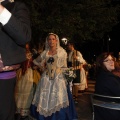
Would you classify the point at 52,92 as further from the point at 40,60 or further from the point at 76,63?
the point at 76,63

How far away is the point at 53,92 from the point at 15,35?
4474 mm

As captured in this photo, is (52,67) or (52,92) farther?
(52,67)

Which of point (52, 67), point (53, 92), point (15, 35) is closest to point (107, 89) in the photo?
point (15, 35)

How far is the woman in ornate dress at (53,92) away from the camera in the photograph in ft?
19.0

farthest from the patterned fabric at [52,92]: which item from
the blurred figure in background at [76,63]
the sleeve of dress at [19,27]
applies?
the sleeve of dress at [19,27]

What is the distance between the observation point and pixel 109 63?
3.89 m

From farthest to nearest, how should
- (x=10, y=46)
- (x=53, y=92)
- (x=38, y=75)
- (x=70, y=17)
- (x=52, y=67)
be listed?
1. (x=70, y=17)
2. (x=38, y=75)
3. (x=52, y=67)
4. (x=53, y=92)
5. (x=10, y=46)

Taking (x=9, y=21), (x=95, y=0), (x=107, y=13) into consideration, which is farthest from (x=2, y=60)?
(x=107, y=13)

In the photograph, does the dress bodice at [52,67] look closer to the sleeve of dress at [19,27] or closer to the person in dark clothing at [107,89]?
the person in dark clothing at [107,89]

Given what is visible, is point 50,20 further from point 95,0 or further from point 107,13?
point 107,13

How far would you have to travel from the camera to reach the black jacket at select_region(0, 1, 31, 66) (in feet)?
4.70

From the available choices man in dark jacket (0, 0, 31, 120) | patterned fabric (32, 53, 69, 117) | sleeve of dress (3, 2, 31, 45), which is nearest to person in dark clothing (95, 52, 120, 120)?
man in dark jacket (0, 0, 31, 120)

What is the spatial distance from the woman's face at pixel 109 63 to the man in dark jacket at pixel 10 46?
2.29 m

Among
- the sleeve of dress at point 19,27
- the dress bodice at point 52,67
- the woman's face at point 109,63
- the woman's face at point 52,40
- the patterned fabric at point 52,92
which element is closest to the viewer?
the sleeve of dress at point 19,27
